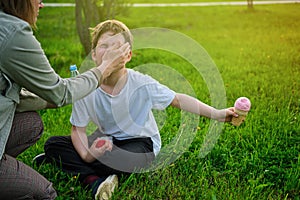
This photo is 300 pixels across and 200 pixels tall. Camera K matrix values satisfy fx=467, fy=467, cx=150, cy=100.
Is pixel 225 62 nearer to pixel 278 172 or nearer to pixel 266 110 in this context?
pixel 266 110

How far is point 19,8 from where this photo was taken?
6.15 feet

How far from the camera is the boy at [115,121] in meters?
2.53

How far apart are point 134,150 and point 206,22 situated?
5656mm

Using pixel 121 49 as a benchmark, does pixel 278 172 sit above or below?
below

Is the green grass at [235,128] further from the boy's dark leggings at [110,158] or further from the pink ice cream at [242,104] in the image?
the pink ice cream at [242,104]

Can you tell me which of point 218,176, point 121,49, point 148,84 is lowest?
point 218,176

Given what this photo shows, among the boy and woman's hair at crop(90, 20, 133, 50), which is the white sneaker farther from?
woman's hair at crop(90, 20, 133, 50)

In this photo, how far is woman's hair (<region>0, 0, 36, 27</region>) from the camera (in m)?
1.86

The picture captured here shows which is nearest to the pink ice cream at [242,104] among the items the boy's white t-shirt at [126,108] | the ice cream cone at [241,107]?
the ice cream cone at [241,107]

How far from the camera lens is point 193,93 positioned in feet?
12.3

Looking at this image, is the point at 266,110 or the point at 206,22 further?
the point at 206,22

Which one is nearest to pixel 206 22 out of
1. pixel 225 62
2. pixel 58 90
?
pixel 225 62

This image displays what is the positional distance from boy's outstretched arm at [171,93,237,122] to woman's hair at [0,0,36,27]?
37.6 inches

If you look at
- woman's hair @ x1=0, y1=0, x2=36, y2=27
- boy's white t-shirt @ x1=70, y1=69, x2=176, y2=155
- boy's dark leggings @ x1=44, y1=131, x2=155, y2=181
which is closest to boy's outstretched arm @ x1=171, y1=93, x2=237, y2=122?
boy's white t-shirt @ x1=70, y1=69, x2=176, y2=155
